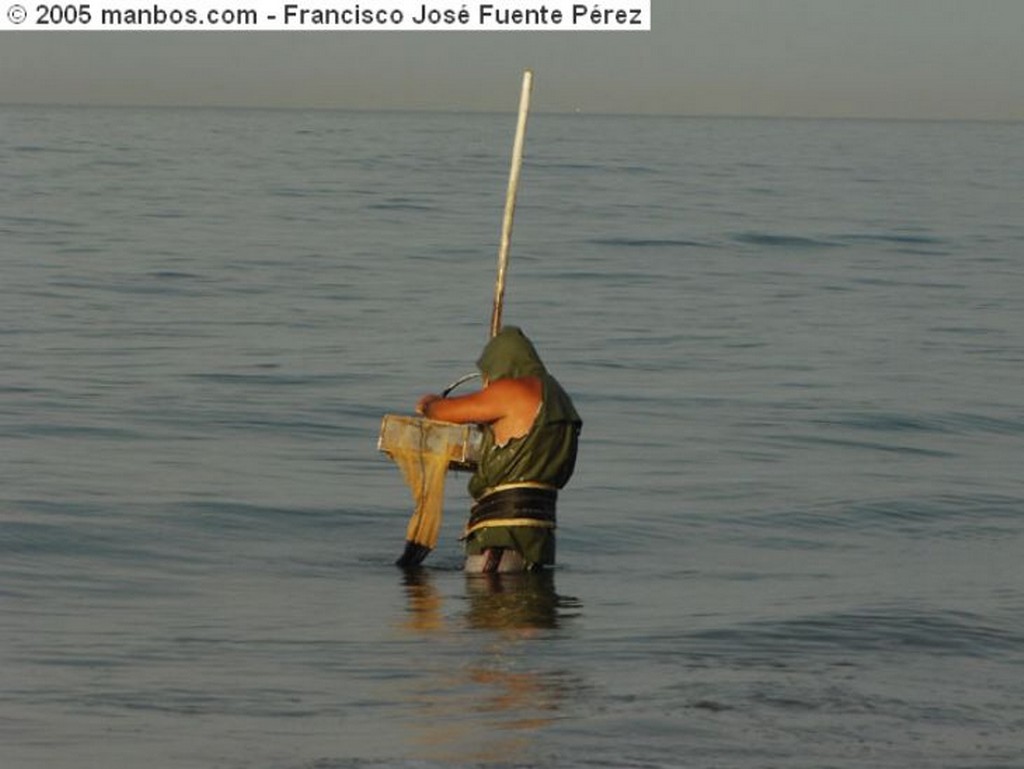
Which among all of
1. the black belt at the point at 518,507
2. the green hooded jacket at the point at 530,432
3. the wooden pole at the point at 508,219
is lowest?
the black belt at the point at 518,507

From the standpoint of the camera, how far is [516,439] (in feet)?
38.5

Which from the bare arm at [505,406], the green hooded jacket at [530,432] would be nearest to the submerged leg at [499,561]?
the green hooded jacket at [530,432]

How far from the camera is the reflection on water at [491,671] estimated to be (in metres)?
8.34

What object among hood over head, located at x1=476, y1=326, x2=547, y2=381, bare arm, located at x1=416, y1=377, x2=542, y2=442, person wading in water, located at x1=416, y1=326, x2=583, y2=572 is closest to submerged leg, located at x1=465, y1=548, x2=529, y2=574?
person wading in water, located at x1=416, y1=326, x2=583, y2=572

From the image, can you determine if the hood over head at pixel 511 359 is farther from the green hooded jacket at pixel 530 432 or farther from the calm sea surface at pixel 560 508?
the calm sea surface at pixel 560 508

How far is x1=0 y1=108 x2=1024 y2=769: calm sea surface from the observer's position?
28.9 feet

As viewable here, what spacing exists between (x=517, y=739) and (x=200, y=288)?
78.3ft

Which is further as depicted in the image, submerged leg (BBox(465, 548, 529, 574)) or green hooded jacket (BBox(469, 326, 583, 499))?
submerged leg (BBox(465, 548, 529, 574))

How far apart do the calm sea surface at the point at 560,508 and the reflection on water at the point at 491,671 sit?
0.11 feet

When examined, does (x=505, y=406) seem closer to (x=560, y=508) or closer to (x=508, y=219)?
(x=508, y=219)

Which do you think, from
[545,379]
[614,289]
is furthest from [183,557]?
[614,289]

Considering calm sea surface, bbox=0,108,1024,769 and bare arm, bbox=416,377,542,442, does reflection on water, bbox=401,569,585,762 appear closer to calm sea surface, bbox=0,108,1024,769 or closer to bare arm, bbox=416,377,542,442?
calm sea surface, bbox=0,108,1024,769

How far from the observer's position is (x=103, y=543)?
14.0 metres

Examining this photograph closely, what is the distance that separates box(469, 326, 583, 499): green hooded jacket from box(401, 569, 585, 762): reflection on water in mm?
693
